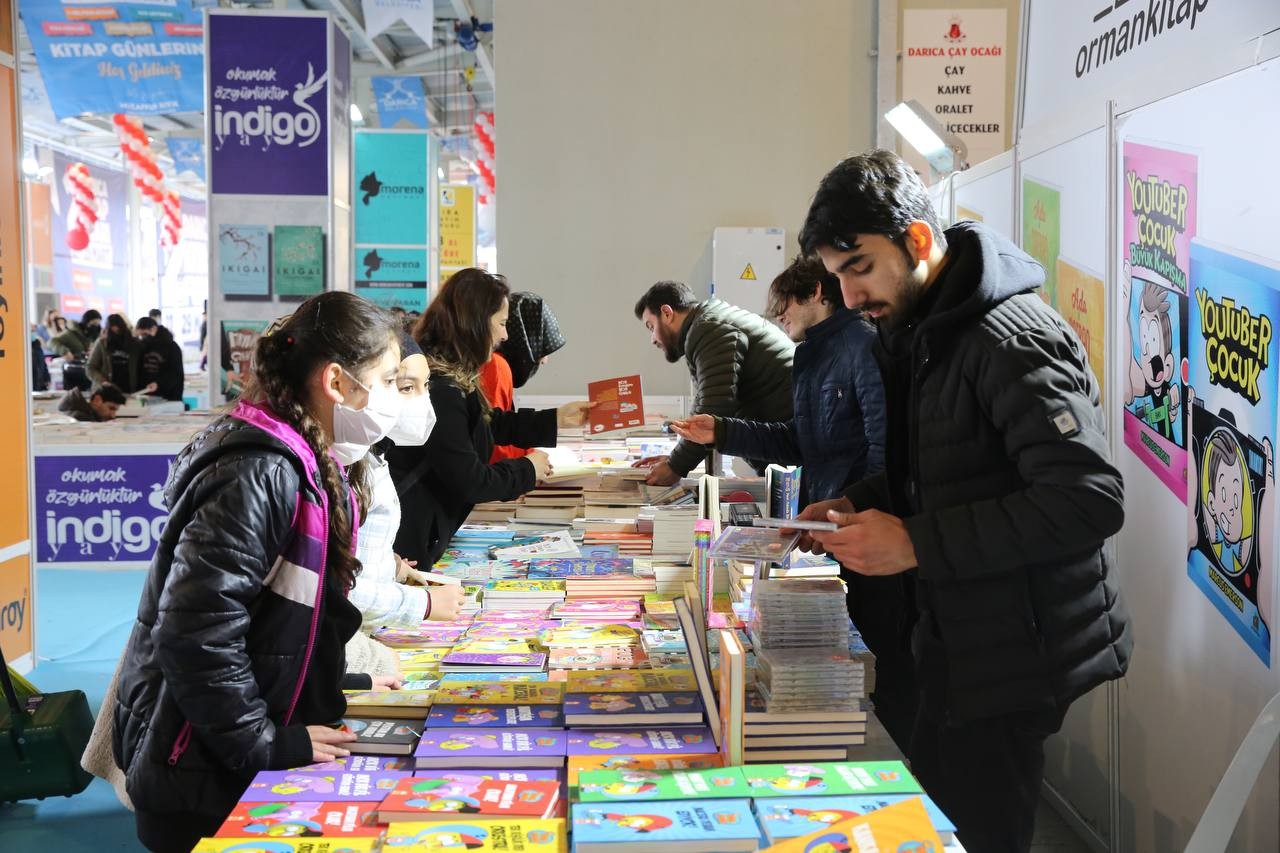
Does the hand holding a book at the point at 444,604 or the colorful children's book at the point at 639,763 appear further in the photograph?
the hand holding a book at the point at 444,604

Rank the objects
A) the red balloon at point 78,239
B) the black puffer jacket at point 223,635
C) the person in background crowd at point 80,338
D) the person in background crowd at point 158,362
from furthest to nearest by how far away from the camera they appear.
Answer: the red balloon at point 78,239
the person in background crowd at point 80,338
the person in background crowd at point 158,362
the black puffer jacket at point 223,635

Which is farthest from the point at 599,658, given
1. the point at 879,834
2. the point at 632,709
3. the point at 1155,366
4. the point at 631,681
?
the point at 1155,366

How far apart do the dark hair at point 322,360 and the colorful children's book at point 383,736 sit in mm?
242

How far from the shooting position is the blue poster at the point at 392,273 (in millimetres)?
10328

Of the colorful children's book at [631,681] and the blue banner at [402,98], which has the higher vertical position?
the blue banner at [402,98]

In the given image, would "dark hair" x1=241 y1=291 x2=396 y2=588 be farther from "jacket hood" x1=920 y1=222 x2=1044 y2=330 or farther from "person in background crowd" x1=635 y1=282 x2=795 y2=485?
"person in background crowd" x1=635 y1=282 x2=795 y2=485

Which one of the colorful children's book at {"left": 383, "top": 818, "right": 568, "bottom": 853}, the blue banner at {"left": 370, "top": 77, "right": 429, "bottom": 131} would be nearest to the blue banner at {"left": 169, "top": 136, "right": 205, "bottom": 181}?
the blue banner at {"left": 370, "top": 77, "right": 429, "bottom": 131}

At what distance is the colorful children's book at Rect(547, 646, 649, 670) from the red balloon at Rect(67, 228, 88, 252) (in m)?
19.8

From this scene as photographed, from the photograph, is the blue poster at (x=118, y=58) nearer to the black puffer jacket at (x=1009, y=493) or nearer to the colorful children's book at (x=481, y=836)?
the black puffer jacket at (x=1009, y=493)

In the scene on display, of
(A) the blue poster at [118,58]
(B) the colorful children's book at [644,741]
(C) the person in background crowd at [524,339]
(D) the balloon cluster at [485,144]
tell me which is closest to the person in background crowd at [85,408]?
(A) the blue poster at [118,58]

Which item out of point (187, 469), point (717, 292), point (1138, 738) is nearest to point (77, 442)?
point (717, 292)

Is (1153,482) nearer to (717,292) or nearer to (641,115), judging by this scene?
(717,292)

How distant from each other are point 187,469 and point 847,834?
112cm

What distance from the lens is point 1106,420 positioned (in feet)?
9.52
